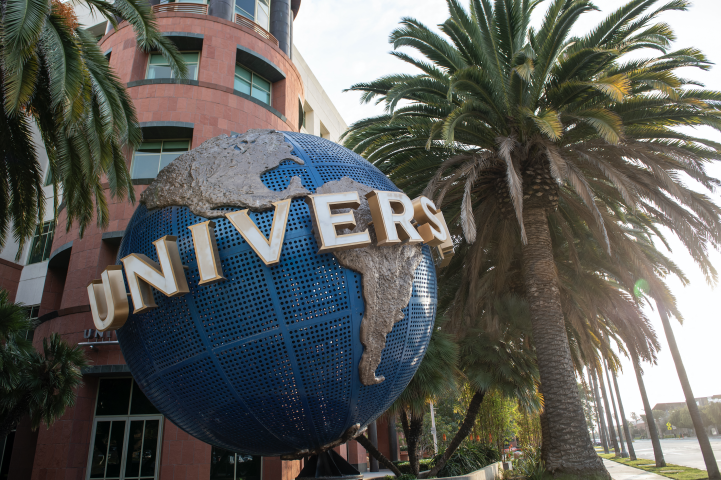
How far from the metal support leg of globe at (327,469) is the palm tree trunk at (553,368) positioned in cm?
559

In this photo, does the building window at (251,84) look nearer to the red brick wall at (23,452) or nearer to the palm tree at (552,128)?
the palm tree at (552,128)

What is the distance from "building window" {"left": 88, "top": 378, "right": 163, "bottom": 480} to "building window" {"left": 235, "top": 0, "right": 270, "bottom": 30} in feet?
45.8

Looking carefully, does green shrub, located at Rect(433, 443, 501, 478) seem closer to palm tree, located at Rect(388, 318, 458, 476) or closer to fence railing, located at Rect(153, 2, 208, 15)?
palm tree, located at Rect(388, 318, 458, 476)

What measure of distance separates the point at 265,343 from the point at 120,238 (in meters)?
11.3

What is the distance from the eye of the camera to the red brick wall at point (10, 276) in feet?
61.3

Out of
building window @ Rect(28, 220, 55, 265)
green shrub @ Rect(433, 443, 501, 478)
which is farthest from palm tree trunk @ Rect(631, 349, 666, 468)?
building window @ Rect(28, 220, 55, 265)

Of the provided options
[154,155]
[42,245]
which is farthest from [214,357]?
[42,245]

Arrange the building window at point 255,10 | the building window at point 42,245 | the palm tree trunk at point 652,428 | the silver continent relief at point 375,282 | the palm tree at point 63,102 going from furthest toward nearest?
the palm tree trunk at point 652,428, the building window at point 255,10, the building window at point 42,245, the palm tree at point 63,102, the silver continent relief at point 375,282

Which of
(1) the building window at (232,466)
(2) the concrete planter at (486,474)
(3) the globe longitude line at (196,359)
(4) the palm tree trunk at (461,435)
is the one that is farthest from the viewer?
(1) the building window at (232,466)

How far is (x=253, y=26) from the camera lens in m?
18.0

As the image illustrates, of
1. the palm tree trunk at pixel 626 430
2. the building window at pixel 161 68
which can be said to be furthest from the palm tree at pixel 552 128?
the palm tree trunk at pixel 626 430

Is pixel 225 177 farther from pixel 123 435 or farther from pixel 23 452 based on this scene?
pixel 23 452

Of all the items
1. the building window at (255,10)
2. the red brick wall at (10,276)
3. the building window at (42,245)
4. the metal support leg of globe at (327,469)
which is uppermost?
the building window at (255,10)

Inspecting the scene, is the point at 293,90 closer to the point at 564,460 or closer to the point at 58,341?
the point at 58,341
